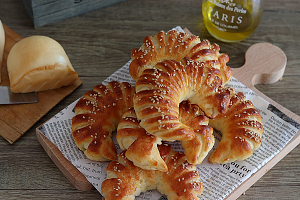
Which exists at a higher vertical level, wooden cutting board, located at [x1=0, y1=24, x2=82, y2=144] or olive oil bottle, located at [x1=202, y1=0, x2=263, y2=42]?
olive oil bottle, located at [x1=202, y1=0, x2=263, y2=42]

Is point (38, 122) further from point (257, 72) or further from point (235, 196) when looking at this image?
point (257, 72)

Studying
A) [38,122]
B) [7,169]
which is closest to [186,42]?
[38,122]

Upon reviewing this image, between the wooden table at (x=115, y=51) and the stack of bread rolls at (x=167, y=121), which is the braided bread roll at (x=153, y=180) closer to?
the stack of bread rolls at (x=167, y=121)

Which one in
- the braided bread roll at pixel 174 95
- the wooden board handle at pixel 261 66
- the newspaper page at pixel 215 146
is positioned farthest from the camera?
the wooden board handle at pixel 261 66

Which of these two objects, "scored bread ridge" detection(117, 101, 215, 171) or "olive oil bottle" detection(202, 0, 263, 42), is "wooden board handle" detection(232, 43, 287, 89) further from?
"scored bread ridge" detection(117, 101, 215, 171)


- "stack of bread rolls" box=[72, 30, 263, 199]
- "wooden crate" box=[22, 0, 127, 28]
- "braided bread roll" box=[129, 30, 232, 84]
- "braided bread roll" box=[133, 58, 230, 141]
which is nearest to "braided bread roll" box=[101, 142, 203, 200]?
"stack of bread rolls" box=[72, 30, 263, 199]

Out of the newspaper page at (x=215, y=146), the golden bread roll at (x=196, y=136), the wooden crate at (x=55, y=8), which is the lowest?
the newspaper page at (x=215, y=146)

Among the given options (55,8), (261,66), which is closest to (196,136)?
(261,66)


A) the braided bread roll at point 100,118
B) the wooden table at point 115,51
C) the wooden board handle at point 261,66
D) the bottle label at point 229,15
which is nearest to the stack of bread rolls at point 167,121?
the braided bread roll at point 100,118
